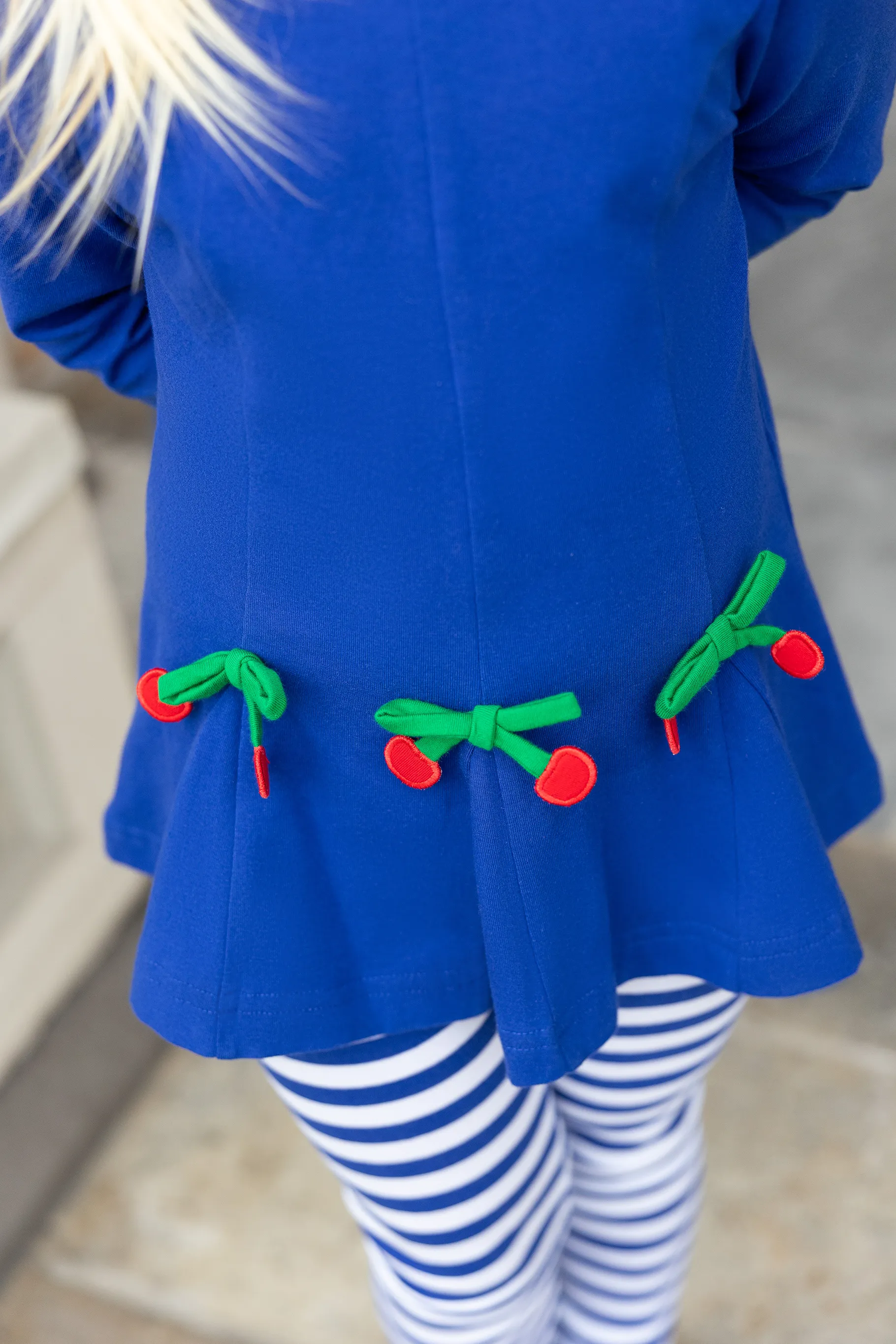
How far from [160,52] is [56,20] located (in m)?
0.05

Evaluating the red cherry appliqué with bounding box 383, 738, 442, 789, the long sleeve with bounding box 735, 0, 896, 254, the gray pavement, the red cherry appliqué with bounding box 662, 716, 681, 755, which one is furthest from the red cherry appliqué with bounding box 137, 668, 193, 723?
the gray pavement

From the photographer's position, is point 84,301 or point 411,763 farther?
point 84,301

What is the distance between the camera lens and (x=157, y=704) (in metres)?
0.65

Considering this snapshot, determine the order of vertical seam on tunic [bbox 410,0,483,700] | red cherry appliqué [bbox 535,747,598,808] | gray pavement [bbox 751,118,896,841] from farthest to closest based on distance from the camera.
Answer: gray pavement [bbox 751,118,896,841]
red cherry appliqué [bbox 535,747,598,808]
vertical seam on tunic [bbox 410,0,483,700]

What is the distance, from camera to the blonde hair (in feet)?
1.62

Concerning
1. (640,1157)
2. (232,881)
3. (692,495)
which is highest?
(692,495)

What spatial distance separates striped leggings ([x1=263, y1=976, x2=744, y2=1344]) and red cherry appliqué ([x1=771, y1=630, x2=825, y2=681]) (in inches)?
7.0

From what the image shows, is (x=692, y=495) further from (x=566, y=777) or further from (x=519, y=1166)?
(x=519, y=1166)

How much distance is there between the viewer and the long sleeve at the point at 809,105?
54 centimetres

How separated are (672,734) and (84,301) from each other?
356 mm

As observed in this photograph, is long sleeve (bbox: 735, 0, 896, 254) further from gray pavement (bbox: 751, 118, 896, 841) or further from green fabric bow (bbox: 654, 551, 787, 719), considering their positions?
gray pavement (bbox: 751, 118, 896, 841)

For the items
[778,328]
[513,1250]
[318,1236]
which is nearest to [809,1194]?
[318,1236]

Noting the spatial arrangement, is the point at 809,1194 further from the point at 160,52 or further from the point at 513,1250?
the point at 160,52

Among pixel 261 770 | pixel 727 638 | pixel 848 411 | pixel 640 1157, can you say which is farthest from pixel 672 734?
pixel 848 411
